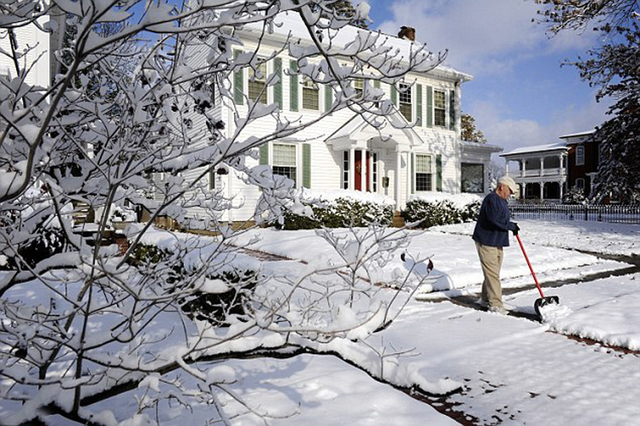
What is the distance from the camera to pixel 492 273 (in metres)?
5.72

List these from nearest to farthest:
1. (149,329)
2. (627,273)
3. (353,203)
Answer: (149,329) → (627,273) → (353,203)

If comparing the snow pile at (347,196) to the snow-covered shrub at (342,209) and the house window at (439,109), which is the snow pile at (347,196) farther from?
the house window at (439,109)

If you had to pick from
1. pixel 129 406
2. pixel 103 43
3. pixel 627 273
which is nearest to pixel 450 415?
pixel 129 406

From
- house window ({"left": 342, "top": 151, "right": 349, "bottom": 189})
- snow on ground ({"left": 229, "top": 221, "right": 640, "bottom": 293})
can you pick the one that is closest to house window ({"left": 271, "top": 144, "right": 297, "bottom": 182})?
house window ({"left": 342, "top": 151, "right": 349, "bottom": 189})

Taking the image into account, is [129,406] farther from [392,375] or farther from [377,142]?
[377,142]

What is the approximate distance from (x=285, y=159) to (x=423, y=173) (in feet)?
22.2

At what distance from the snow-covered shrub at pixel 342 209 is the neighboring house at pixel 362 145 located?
5.89 ft

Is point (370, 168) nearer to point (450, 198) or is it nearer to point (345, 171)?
point (345, 171)

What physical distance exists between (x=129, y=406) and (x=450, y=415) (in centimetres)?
226

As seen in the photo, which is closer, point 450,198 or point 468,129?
point 450,198

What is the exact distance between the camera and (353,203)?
14.4 m

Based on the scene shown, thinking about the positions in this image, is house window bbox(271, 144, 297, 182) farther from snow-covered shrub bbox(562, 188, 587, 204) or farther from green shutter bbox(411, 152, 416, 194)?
snow-covered shrub bbox(562, 188, 587, 204)

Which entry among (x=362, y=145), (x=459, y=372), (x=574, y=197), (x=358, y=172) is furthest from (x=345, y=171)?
(x=574, y=197)

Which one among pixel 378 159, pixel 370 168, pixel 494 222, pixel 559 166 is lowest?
pixel 494 222
